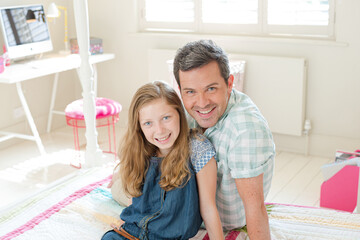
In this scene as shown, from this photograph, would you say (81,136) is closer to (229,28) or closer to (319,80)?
(229,28)

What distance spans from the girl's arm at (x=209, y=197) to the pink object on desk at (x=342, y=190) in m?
1.28

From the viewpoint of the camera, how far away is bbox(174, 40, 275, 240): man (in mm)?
1686

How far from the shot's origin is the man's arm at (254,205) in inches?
65.9

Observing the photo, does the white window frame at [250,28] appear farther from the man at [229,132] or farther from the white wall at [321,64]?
the man at [229,132]

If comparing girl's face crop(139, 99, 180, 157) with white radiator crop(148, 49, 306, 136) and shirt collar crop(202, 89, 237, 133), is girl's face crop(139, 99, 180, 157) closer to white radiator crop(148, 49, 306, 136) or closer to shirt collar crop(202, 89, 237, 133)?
shirt collar crop(202, 89, 237, 133)

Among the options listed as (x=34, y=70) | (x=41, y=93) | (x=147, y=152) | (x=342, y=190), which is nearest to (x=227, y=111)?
(x=147, y=152)

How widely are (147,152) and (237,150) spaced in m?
0.37

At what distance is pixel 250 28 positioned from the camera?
3.93m

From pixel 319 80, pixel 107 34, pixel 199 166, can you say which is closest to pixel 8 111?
pixel 107 34

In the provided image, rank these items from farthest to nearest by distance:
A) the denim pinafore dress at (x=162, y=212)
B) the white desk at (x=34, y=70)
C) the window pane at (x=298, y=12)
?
the window pane at (x=298, y=12), the white desk at (x=34, y=70), the denim pinafore dress at (x=162, y=212)

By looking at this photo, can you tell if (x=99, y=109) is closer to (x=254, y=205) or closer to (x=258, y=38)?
(x=258, y=38)

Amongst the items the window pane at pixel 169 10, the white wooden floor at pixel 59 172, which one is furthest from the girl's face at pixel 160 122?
the window pane at pixel 169 10

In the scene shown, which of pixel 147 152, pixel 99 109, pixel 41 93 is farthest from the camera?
pixel 41 93

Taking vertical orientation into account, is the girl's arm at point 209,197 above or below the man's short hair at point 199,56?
below
